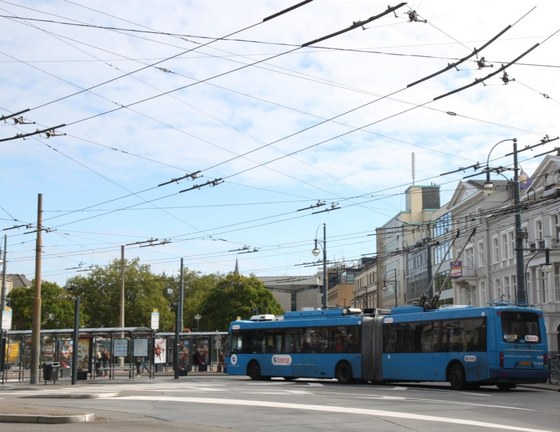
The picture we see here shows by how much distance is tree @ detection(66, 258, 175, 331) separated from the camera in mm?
90000

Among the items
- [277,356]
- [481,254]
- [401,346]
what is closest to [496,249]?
[481,254]

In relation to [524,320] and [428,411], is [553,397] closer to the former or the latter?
[524,320]

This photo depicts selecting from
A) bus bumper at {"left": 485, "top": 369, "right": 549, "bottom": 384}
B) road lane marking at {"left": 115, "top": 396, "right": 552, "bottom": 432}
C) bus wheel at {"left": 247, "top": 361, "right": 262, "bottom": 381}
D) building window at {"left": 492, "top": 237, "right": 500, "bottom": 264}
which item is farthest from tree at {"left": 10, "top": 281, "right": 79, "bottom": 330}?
bus bumper at {"left": 485, "top": 369, "right": 549, "bottom": 384}

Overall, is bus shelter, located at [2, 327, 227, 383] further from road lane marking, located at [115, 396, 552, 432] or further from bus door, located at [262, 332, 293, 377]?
road lane marking, located at [115, 396, 552, 432]

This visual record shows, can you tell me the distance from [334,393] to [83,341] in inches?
737

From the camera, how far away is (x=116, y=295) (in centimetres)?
9000

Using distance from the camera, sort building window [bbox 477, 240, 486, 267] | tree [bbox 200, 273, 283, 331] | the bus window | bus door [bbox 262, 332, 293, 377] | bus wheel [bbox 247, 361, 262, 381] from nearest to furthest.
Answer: the bus window < bus door [bbox 262, 332, 293, 377] < bus wheel [bbox 247, 361, 262, 381] < building window [bbox 477, 240, 486, 267] < tree [bbox 200, 273, 283, 331]

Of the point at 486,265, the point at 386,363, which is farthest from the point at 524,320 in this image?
the point at 486,265

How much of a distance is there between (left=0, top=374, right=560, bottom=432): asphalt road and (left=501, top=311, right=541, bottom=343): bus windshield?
8.23 feet

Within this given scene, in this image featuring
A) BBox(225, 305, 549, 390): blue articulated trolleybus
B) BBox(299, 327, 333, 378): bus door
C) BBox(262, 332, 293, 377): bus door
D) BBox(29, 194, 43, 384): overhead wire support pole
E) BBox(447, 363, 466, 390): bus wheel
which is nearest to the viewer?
BBox(225, 305, 549, 390): blue articulated trolleybus

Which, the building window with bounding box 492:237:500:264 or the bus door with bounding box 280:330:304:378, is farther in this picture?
the building window with bounding box 492:237:500:264

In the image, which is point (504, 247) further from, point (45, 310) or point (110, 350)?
point (45, 310)

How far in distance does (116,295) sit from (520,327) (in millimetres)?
66292

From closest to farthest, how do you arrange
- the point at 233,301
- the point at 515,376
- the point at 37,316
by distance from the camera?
the point at 515,376, the point at 37,316, the point at 233,301
